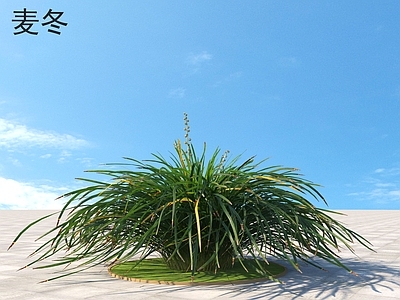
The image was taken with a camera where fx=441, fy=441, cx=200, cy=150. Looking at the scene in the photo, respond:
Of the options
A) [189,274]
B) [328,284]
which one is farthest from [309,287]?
[189,274]

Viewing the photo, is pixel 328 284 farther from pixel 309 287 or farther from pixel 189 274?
pixel 189 274

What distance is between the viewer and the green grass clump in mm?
3004

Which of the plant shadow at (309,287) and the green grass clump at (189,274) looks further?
the green grass clump at (189,274)

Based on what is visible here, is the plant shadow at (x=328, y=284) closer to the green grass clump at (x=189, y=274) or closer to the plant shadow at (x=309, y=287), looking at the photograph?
the plant shadow at (x=309, y=287)

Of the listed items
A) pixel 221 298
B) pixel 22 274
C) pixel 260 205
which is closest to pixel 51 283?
pixel 22 274

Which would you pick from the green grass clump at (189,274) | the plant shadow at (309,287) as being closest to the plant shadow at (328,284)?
the plant shadow at (309,287)

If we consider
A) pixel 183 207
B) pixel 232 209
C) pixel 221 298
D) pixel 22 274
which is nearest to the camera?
pixel 221 298

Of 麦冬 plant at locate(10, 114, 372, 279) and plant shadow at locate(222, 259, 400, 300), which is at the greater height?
麦冬 plant at locate(10, 114, 372, 279)

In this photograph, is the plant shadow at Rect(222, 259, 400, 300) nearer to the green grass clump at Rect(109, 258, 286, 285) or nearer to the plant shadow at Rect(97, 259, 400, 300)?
the plant shadow at Rect(97, 259, 400, 300)

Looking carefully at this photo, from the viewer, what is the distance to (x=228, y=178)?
10.3 ft

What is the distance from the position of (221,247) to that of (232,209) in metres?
0.49

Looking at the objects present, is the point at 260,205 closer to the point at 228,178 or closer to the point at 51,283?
the point at 228,178

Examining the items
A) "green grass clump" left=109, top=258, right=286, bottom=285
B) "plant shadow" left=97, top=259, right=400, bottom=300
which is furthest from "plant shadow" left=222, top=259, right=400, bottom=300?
"green grass clump" left=109, top=258, right=286, bottom=285

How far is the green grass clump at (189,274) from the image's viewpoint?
9.86 feet
